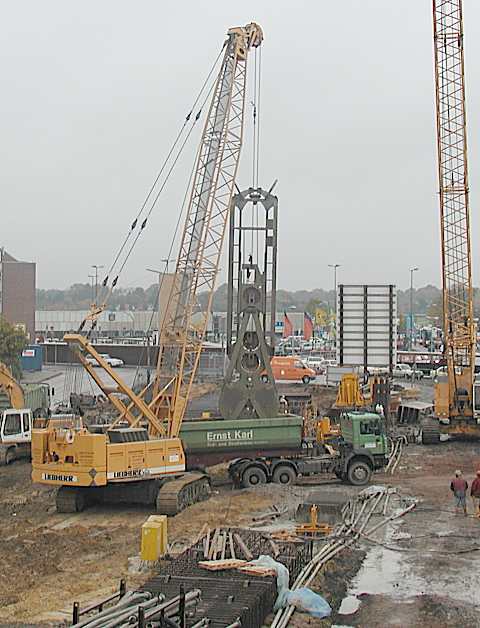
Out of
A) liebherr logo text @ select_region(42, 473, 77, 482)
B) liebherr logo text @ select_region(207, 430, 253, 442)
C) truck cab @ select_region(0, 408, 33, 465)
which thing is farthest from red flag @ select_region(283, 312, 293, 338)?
liebherr logo text @ select_region(42, 473, 77, 482)

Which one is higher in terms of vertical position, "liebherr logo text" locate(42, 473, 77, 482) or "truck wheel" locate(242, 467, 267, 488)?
"liebherr logo text" locate(42, 473, 77, 482)

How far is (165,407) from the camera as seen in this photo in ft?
95.8

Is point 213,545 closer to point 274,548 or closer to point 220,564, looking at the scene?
point 274,548

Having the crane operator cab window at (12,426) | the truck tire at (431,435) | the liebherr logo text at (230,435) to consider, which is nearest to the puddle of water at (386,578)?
the liebherr logo text at (230,435)

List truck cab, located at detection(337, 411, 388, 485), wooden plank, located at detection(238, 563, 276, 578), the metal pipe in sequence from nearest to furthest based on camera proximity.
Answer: the metal pipe
wooden plank, located at detection(238, 563, 276, 578)
truck cab, located at detection(337, 411, 388, 485)

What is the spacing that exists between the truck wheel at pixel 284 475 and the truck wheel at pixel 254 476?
40 centimetres

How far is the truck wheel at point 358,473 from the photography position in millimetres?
28859

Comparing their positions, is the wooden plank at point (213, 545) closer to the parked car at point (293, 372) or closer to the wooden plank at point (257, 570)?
the wooden plank at point (257, 570)

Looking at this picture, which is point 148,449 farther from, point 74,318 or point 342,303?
point 74,318

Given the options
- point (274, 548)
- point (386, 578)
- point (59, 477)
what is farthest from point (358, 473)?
point (386, 578)

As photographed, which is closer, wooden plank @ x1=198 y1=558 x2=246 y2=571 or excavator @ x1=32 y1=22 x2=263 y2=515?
wooden plank @ x1=198 y1=558 x2=246 y2=571

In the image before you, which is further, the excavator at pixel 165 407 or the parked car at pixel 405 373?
the parked car at pixel 405 373

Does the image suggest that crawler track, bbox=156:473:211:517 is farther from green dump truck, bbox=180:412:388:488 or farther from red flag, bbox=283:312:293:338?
red flag, bbox=283:312:293:338

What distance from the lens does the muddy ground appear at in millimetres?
15578
